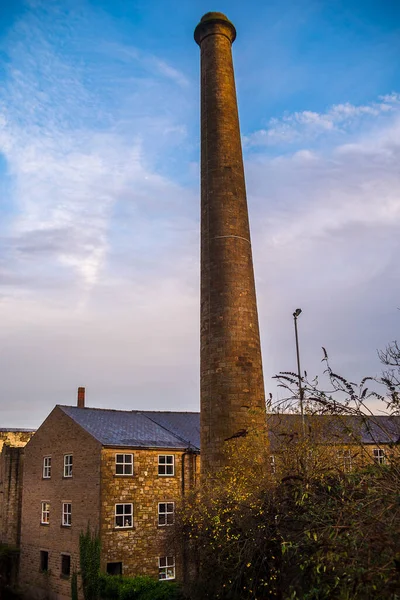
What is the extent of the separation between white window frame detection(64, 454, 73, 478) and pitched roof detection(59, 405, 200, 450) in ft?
5.90

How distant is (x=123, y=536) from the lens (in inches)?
961

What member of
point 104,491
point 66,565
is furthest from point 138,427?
point 66,565

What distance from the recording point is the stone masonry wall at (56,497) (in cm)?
2527

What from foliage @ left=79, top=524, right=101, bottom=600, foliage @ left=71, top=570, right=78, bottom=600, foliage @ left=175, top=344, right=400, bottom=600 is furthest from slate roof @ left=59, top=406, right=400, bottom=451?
foliage @ left=175, top=344, right=400, bottom=600

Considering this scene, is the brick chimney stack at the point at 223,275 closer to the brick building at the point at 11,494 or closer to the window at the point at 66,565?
the window at the point at 66,565

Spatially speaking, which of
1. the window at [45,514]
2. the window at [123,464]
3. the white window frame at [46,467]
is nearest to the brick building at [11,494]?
the white window frame at [46,467]

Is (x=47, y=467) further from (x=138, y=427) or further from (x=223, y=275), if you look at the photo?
(x=223, y=275)

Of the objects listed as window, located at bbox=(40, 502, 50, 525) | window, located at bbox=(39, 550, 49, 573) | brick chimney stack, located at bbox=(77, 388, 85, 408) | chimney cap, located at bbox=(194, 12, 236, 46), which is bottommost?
window, located at bbox=(39, 550, 49, 573)

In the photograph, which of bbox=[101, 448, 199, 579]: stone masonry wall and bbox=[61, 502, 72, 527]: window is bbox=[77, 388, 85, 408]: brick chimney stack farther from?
bbox=[101, 448, 199, 579]: stone masonry wall

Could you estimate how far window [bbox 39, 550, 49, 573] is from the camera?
27911 mm

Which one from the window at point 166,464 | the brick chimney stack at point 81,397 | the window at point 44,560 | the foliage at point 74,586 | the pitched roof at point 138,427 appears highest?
the brick chimney stack at point 81,397

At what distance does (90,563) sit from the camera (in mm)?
23625

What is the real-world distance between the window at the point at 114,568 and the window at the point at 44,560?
535 cm

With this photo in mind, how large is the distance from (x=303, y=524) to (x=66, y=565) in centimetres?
1998
